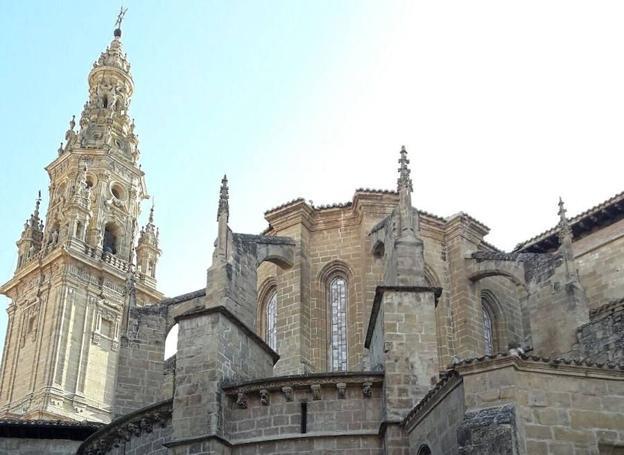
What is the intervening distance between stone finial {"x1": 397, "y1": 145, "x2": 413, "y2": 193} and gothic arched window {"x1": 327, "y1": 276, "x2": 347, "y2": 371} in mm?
4736

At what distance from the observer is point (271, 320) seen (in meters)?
24.3

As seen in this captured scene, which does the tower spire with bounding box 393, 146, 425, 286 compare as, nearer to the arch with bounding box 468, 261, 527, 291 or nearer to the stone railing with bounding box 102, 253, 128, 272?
the arch with bounding box 468, 261, 527, 291

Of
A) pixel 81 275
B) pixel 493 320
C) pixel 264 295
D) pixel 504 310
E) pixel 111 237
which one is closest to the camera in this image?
pixel 264 295

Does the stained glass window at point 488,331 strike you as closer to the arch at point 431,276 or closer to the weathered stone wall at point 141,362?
the arch at point 431,276

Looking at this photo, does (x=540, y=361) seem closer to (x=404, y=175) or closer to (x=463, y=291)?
(x=404, y=175)

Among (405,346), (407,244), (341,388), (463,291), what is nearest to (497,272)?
(463,291)

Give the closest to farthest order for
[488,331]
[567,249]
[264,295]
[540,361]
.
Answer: [540,361]
[567,249]
[264,295]
[488,331]

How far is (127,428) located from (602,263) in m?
14.0

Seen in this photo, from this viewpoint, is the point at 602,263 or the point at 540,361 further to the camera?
the point at 602,263

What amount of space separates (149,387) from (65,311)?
20.0m

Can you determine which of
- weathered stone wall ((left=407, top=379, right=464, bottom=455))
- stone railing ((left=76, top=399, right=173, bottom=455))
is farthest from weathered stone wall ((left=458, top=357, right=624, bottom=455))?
stone railing ((left=76, top=399, right=173, bottom=455))

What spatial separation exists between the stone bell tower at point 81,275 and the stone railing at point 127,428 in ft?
49.4

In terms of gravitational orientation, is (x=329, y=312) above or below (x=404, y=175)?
below

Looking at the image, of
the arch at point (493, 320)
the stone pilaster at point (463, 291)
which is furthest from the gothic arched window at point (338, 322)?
the arch at point (493, 320)
